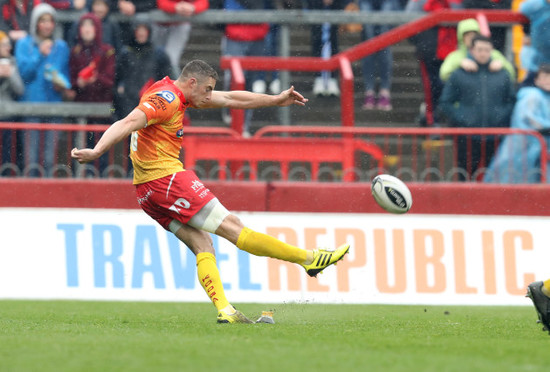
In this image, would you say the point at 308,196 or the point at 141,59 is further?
the point at 141,59

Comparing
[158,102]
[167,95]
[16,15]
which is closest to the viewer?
[158,102]

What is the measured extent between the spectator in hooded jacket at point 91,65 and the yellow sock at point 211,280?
5751mm

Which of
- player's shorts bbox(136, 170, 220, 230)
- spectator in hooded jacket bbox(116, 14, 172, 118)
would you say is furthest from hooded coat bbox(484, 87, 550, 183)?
player's shorts bbox(136, 170, 220, 230)

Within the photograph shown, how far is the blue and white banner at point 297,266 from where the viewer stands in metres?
12.7

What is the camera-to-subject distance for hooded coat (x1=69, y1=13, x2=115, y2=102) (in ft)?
46.5

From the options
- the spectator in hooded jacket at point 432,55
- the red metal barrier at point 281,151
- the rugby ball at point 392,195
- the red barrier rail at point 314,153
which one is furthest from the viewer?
the spectator in hooded jacket at point 432,55

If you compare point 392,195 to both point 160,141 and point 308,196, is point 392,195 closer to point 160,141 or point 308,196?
point 160,141

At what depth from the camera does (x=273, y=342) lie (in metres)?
7.25

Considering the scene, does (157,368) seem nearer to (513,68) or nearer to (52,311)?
(52,311)

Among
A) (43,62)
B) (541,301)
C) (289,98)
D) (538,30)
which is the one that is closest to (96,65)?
(43,62)

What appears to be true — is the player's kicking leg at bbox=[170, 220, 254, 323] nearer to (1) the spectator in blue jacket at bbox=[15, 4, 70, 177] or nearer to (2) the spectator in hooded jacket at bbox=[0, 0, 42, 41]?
(1) the spectator in blue jacket at bbox=[15, 4, 70, 177]

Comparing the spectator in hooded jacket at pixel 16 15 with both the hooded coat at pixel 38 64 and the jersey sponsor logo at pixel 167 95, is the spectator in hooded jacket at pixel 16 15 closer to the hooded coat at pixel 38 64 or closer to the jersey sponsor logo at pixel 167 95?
the hooded coat at pixel 38 64

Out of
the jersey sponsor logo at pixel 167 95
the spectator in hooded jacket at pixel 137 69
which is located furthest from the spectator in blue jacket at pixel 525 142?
the jersey sponsor logo at pixel 167 95

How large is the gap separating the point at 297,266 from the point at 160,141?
4248 mm
